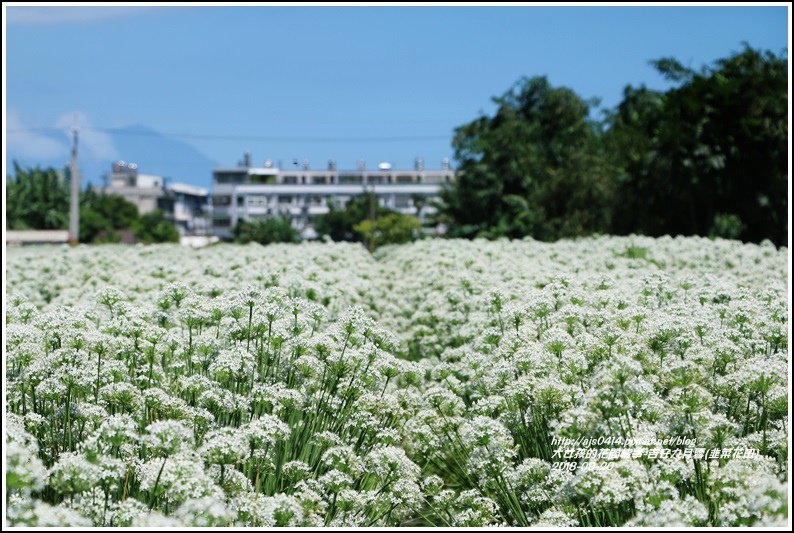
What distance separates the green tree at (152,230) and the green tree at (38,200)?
86.9ft

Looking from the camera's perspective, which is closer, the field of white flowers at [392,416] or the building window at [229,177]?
the field of white flowers at [392,416]

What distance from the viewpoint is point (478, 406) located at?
586cm

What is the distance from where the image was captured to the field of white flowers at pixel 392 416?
421cm

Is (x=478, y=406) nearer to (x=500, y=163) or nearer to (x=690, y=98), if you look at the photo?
(x=690, y=98)

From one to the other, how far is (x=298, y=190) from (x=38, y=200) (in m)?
79.5

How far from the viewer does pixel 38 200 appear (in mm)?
69375

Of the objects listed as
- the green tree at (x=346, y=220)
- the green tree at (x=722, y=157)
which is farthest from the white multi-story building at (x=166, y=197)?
the green tree at (x=722, y=157)

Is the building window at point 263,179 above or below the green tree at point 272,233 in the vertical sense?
above

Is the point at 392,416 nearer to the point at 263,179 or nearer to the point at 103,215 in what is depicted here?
the point at 103,215

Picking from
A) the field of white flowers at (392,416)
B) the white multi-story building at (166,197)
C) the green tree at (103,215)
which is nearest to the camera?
the field of white flowers at (392,416)

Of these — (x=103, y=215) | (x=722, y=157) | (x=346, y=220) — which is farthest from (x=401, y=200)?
(x=722, y=157)

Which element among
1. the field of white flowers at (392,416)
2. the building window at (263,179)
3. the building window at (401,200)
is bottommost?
the field of white flowers at (392,416)

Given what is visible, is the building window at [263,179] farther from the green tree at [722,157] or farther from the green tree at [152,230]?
the green tree at [722,157]

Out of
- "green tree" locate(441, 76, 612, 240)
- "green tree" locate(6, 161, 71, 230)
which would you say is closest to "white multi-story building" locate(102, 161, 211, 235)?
"green tree" locate(6, 161, 71, 230)
